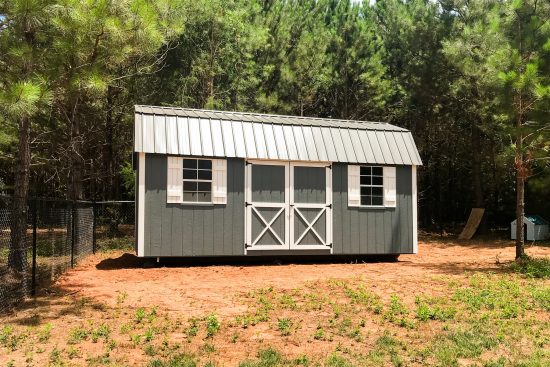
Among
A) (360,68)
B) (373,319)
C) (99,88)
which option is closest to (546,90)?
(373,319)

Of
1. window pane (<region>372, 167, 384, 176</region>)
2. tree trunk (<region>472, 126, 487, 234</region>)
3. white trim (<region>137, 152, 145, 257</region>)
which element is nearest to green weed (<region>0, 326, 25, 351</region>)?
white trim (<region>137, 152, 145, 257</region>)

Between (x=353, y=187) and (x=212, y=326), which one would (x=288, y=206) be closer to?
(x=353, y=187)

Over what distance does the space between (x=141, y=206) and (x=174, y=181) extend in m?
0.85

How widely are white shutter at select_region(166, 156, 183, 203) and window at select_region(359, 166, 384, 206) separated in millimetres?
4254

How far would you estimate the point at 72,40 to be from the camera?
6.79 meters

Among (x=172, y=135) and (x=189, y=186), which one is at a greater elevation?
(x=172, y=135)

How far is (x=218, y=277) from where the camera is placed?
9.35m

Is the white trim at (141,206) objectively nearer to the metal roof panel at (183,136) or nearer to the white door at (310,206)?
the metal roof panel at (183,136)

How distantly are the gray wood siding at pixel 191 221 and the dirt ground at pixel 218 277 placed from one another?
43 cm

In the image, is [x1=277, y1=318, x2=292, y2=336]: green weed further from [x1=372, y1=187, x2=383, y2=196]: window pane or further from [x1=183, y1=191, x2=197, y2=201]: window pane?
[x1=372, y1=187, x2=383, y2=196]: window pane

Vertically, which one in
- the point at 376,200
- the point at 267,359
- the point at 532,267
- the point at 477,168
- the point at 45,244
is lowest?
the point at 267,359

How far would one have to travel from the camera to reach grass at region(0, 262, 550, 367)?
4613 millimetres

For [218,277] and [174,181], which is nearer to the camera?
[218,277]

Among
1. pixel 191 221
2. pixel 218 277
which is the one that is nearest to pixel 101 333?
pixel 218 277
